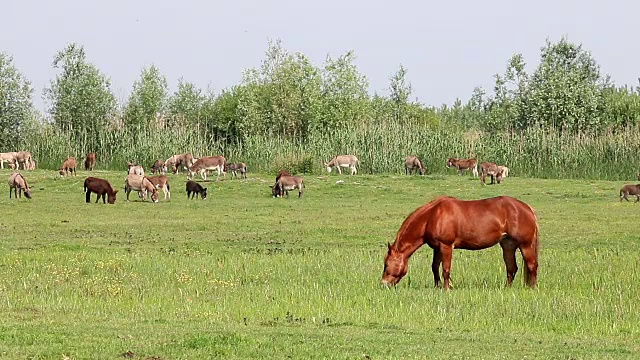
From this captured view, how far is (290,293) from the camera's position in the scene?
15812 millimetres

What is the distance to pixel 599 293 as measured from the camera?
1584cm

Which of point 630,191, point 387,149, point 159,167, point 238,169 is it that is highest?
point 387,149

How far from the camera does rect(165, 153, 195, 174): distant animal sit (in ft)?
170

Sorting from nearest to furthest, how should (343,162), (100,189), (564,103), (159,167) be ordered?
(100,189)
(343,162)
(159,167)
(564,103)

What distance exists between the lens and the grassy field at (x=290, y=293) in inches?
430

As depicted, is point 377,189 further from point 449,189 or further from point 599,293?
point 599,293

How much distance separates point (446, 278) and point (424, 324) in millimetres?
3328

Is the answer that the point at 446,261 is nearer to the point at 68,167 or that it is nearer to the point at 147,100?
the point at 68,167

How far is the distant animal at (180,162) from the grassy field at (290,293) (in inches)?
714

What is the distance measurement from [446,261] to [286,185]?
25.9 metres

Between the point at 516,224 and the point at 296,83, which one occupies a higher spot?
the point at 296,83

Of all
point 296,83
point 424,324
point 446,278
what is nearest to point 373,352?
point 424,324

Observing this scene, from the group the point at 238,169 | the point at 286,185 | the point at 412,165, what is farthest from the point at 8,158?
the point at 412,165

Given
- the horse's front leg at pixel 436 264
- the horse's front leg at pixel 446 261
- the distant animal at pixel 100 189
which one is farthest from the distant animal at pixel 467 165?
the horse's front leg at pixel 446 261
